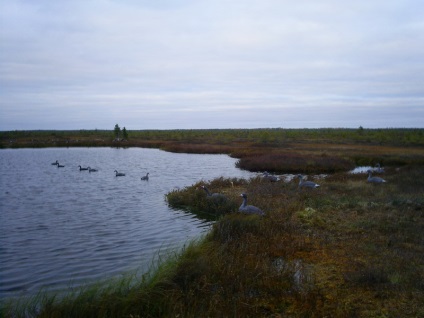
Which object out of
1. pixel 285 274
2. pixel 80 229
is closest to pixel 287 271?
pixel 285 274

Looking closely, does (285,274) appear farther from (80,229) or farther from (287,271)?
(80,229)

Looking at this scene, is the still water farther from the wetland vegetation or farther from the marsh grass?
the marsh grass

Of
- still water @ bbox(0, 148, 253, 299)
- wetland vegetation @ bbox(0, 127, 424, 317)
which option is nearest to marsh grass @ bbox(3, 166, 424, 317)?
wetland vegetation @ bbox(0, 127, 424, 317)

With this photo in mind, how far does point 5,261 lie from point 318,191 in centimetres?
1297

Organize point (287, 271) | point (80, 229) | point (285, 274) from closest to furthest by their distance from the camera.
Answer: point (285, 274)
point (287, 271)
point (80, 229)

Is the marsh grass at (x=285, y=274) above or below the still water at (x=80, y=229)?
above

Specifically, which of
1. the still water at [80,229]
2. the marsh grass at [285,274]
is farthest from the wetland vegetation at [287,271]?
the still water at [80,229]

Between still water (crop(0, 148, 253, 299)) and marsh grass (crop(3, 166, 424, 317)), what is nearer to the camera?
marsh grass (crop(3, 166, 424, 317))

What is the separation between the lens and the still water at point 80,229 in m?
9.20

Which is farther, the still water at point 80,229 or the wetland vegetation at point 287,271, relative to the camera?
the still water at point 80,229

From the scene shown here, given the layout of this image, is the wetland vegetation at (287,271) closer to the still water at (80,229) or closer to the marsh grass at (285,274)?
the marsh grass at (285,274)

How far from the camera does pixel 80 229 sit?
515 inches

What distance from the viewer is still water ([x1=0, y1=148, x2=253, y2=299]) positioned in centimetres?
920

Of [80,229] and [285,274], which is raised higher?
[285,274]
